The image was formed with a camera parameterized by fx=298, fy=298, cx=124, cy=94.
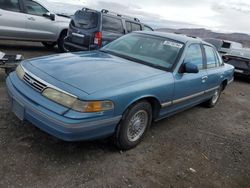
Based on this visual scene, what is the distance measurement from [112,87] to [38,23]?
716 centimetres

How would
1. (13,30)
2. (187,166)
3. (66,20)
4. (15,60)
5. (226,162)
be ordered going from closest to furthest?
(187,166) → (226,162) → (15,60) → (13,30) → (66,20)

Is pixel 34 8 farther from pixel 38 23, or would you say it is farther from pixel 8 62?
pixel 8 62

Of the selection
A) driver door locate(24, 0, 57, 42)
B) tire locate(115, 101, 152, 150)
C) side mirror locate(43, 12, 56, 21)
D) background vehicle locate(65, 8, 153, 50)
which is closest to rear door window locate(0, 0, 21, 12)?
driver door locate(24, 0, 57, 42)

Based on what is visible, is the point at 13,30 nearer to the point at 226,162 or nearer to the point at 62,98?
the point at 62,98

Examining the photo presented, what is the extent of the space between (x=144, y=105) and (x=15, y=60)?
3.09 metres

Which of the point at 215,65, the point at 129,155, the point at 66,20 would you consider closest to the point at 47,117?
the point at 129,155

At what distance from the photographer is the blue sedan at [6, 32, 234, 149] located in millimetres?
3256

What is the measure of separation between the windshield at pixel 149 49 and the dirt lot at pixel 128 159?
1.13m

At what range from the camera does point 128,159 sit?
3.80 m

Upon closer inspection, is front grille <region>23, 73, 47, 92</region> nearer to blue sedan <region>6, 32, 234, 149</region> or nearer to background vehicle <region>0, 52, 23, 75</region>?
blue sedan <region>6, 32, 234, 149</region>

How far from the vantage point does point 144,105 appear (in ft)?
13.0

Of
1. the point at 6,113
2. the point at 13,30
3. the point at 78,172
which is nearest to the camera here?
the point at 78,172

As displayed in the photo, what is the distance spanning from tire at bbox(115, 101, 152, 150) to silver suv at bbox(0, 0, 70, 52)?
6609 millimetres

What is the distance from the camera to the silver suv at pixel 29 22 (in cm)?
895
